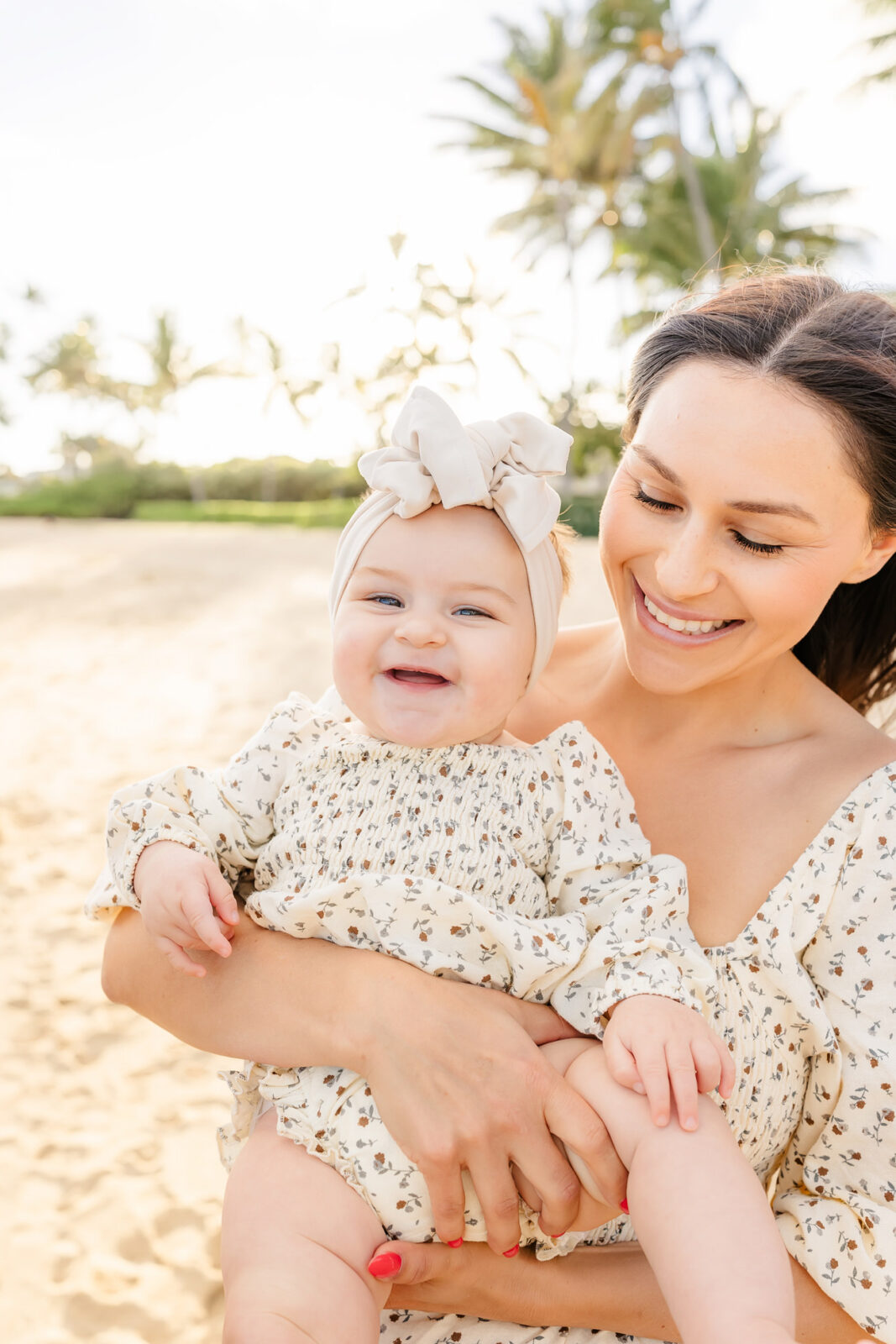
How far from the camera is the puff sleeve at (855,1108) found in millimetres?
1736

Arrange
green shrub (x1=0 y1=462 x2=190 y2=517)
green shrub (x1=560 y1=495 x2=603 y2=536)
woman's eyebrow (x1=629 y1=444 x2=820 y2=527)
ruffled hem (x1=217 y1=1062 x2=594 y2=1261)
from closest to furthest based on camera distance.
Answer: ruffled hem (x1=217 y1=1062 x2=594 y2=1261), woman's eyebrow (x1=629 y1=444 x2=820 y2=527), green shrub (x1=560 y1=495 x2=603 y2=536), green shrub (x1=0 y1=462 x2=190 y2=517)

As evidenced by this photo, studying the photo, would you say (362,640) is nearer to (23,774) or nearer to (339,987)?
(339,987)

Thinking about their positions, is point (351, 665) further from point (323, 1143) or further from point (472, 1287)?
point (472, 1287)

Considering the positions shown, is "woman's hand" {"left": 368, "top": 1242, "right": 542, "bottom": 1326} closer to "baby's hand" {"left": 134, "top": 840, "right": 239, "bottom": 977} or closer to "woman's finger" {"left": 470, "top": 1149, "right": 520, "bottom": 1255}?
"woman's finger" {"left": 470, "top": 1149, "right": 520, "bottom": 1255}

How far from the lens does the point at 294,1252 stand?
1529 mm

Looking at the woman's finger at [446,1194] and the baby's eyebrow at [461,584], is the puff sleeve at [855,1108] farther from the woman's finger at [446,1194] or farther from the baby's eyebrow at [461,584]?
the baby's eyebrow at [461,584]

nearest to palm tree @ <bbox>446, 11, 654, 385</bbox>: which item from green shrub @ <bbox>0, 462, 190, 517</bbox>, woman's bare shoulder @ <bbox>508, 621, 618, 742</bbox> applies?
green shrub @ <bbox>0, 462, 190, 517</bbox>

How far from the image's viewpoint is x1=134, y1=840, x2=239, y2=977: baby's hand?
1792mm

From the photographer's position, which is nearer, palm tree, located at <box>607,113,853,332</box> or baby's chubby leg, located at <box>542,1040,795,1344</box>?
baby's chubby leg, located at <box>542,1040,795,1344</box>

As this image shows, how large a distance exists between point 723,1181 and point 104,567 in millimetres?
17774

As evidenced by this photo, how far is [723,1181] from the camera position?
147 centimetres

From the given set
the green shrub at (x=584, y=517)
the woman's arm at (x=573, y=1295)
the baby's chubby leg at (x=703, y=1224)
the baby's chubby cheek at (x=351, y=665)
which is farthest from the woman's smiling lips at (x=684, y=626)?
the green shrub at (x=584, y=517)

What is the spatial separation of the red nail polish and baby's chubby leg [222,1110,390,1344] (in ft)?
0.05

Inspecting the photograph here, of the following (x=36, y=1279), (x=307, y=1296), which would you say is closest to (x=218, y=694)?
(x=36, y=1279)
